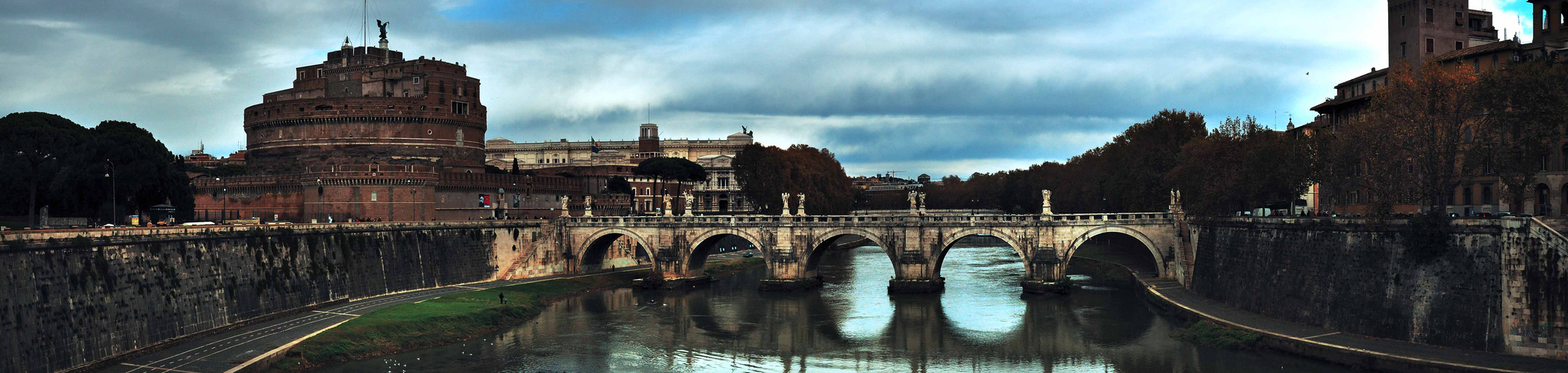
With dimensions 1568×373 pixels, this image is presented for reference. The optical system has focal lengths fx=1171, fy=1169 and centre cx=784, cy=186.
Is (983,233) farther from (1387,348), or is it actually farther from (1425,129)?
(1387,348)

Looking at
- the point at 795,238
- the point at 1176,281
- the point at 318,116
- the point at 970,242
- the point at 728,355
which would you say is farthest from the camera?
the point at 970,242

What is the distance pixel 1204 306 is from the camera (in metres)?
56.7

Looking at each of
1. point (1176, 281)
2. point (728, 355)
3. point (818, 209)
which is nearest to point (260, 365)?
point (728, 355)

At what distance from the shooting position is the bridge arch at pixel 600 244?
8288cm

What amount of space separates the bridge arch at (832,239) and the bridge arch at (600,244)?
11.4 metres

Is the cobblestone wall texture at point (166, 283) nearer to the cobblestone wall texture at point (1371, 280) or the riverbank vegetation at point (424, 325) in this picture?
the riverbank vegetation at point (424, 325)

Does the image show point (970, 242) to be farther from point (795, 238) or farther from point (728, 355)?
point (728, 355)

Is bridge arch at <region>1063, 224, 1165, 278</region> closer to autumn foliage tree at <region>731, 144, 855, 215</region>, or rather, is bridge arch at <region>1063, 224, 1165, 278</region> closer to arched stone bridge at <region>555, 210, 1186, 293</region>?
arched stone bridge at <region>555, 210, 1186, 293</region>

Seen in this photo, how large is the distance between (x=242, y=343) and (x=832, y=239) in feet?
139

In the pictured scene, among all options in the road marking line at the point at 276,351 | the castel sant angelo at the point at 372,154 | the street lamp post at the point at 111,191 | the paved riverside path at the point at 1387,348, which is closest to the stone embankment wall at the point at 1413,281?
the paved riverside path at the point at 1387,348

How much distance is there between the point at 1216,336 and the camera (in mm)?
48906

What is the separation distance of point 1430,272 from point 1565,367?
6.55m

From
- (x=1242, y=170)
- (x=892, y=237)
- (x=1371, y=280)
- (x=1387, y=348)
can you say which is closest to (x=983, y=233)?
(x=892, y=237)

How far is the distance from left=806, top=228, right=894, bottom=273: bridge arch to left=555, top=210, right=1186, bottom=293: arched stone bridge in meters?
0.08
